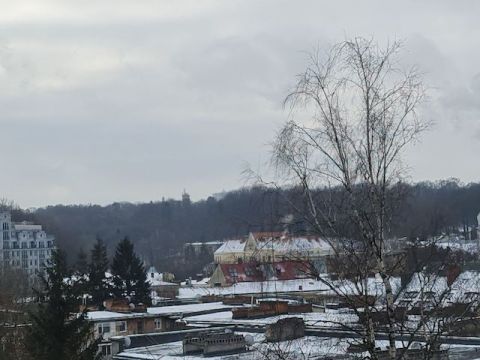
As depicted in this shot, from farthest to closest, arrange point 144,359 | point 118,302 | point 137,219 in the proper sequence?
point 137,219 → point 118,302 → point 144,359

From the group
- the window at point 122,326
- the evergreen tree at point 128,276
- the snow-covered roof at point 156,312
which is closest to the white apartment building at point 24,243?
the evergreen tree at point 128,276

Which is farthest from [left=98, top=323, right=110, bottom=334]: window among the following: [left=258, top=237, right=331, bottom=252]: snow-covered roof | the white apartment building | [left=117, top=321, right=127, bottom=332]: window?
the white apartment building

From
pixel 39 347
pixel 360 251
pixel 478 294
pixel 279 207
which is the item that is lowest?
pixel 39 347

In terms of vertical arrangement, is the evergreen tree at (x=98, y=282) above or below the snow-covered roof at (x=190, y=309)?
above

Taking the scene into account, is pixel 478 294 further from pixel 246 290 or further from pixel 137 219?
pixel 137 219

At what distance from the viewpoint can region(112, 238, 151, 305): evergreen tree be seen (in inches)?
2205

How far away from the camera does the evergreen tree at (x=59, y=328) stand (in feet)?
49.6

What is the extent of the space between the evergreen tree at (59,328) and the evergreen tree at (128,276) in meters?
40.4

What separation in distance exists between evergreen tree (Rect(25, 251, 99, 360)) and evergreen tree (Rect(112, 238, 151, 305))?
4037cm

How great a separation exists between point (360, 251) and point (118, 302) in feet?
127

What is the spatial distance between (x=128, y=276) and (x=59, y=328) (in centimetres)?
4175

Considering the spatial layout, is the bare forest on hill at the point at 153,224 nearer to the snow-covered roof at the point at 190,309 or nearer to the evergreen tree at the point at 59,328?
the snow-covered roof at the point at 190,309

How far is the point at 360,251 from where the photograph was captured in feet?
37.7

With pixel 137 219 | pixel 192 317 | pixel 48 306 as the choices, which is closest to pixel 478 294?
pixel 48 306
